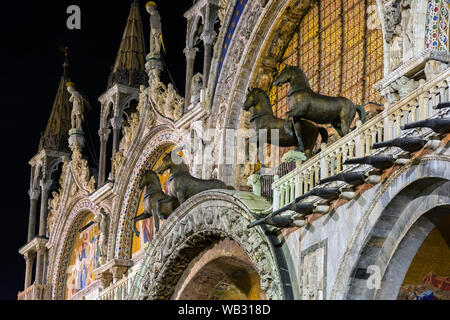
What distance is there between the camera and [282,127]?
17969 mm

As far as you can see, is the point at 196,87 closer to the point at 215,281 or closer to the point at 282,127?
the point at 215,281

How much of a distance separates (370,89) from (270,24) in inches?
148

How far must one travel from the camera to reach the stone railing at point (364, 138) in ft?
42.8

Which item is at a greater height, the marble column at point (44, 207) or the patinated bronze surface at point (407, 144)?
the marble column at point (44, 207)

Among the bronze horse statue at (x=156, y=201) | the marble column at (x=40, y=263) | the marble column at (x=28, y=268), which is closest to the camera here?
the bronze horse statue at (x=156, y=201)

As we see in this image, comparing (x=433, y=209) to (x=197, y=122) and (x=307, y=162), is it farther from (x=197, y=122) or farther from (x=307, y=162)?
(x=197, y=122)

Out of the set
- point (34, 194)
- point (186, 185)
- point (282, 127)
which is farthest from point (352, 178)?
point (34, 194)

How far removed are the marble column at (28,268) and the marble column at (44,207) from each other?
1.26 m

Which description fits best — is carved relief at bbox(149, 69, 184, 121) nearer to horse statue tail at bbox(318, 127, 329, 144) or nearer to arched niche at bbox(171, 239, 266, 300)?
arched niche at bbox(171, 239, 266, 300)

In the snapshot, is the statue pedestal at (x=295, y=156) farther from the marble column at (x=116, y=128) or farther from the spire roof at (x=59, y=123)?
the spire roof at (x=59, y=123)

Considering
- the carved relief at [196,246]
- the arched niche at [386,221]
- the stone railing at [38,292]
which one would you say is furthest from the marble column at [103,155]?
the arched niche at [386,221]

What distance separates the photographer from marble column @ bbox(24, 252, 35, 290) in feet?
111
